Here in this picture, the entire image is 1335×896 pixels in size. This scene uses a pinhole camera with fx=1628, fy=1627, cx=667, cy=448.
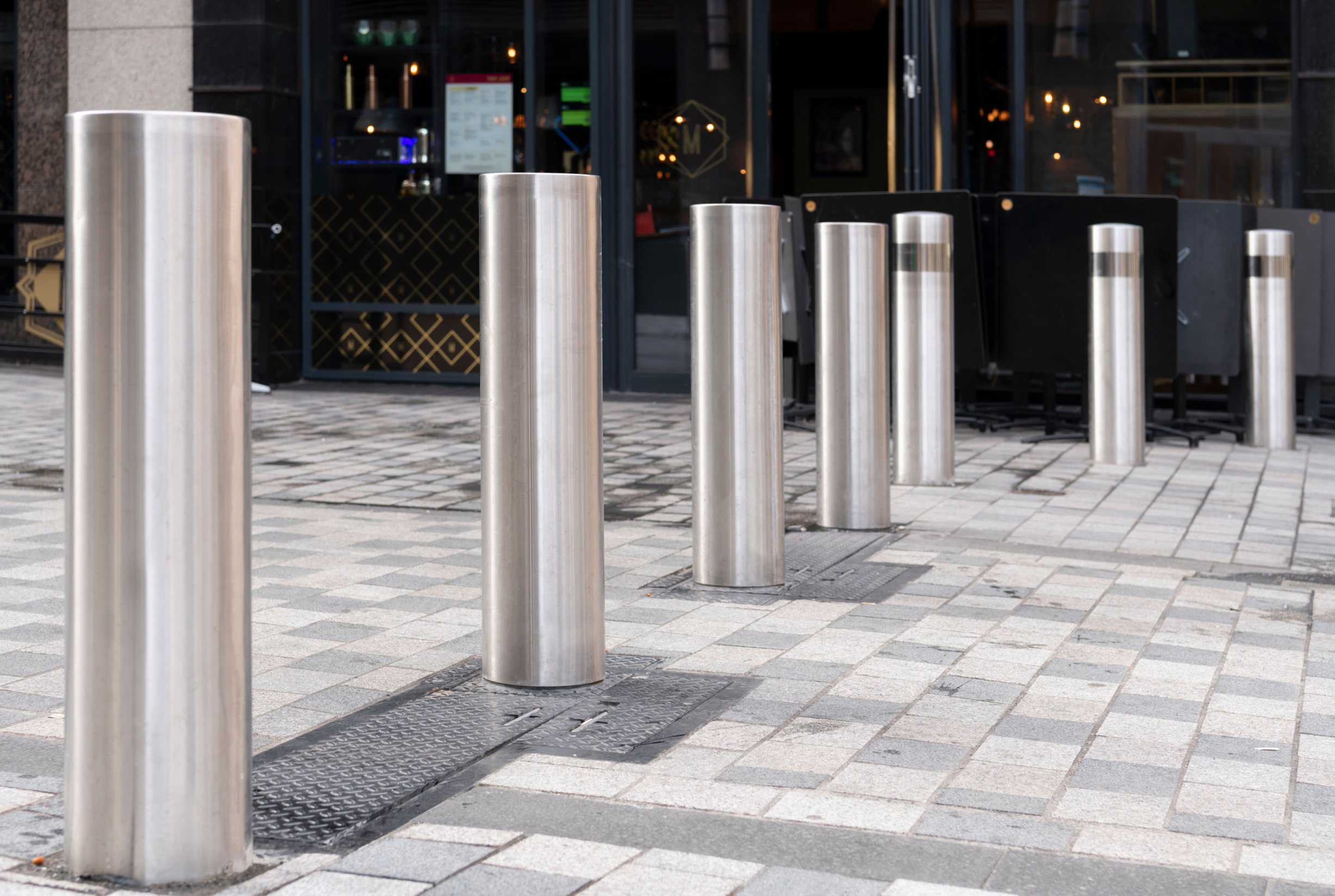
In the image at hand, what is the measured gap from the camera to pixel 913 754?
3404 millimetres

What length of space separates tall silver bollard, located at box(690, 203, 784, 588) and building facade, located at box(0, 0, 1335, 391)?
659 centimetres

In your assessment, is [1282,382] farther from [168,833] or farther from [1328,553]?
[168,833]

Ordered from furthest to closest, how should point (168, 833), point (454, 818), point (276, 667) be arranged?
point (276, 667), point (454, 818), point (168, 833)

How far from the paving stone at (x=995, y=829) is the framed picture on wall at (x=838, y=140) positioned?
16316 millimetres

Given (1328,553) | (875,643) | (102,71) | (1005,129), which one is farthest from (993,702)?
(102,71)

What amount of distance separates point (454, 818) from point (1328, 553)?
14.1 ft

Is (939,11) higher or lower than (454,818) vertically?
higher

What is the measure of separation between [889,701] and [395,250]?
9.92m

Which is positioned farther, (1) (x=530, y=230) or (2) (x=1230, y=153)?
(2) (x=1230, y=153)

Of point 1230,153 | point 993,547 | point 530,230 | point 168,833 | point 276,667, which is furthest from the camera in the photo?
point 1230,153

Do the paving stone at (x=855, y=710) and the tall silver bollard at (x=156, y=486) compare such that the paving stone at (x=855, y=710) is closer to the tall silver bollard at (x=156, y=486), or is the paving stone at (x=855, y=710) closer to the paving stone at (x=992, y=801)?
the paving stone at (x=992, y=801)

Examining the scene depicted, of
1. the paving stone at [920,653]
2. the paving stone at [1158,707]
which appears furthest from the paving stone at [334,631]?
the paving stone at [1158,707]

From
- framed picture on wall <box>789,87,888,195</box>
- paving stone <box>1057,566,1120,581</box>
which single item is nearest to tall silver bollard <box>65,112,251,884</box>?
paving stone <box>1057,566,1120,581</box>

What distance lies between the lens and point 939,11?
11797 mm
